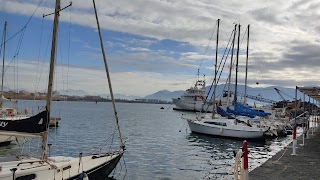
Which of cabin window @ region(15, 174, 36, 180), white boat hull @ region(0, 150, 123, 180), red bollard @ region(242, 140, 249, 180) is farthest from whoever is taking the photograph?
white boat hull @ region(0, 150, 123, 180)

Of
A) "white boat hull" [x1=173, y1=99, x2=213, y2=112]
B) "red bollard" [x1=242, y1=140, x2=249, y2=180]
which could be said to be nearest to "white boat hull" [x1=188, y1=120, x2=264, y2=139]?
"red bollard" [x1=242, y1=140, x2=249, y2=180]

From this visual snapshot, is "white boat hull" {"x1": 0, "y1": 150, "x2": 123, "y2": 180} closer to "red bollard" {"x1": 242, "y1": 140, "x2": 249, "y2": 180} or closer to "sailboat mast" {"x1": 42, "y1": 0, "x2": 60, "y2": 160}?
"sailboat mast" {"x1": 42, "y1": 0, "x2": 60, "y2": 160}

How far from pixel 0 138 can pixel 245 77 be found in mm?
39643

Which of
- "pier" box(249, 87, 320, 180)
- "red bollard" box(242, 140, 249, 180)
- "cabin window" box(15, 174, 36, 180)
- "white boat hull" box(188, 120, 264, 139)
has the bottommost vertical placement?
"white boat hull" box(188, 120, 264, 139)

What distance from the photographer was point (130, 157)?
25.4 meters

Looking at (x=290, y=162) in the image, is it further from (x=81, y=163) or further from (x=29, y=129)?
(x=29, y=129)

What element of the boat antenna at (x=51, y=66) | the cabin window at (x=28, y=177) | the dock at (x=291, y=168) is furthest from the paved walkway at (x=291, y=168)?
the boat antenna at (x=51, y=66)

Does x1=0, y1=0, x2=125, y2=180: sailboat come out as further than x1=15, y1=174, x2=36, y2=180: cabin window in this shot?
Yes

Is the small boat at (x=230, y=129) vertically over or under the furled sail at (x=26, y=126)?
under

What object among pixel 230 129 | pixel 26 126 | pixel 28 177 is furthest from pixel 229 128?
pixel 28 177

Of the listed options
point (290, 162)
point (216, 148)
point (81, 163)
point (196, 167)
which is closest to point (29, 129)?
point (81, 163)

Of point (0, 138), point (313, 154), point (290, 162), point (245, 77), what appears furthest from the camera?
point (245, 77)

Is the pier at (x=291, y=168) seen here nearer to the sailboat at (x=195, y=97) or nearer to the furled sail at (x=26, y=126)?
the furled sail at (x=26, y=126)

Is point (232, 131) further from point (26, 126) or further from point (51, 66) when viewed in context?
point (26, 126)
